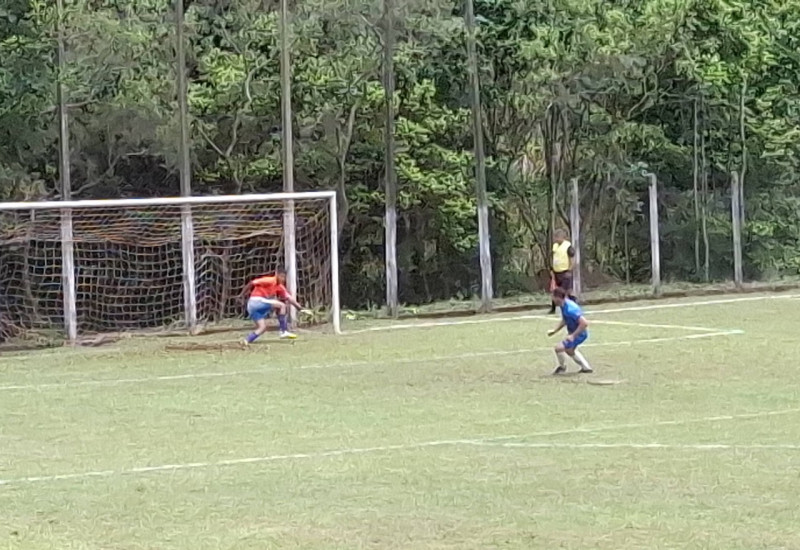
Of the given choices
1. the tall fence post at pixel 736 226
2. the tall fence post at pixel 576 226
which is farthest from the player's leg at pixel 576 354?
the tall fence post at pixel 736 226

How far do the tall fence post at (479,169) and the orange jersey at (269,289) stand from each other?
563 cm

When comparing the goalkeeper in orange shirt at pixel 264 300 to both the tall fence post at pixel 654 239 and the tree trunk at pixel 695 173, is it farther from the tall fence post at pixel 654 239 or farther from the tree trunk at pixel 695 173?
the tree trunk at pixel 695 173

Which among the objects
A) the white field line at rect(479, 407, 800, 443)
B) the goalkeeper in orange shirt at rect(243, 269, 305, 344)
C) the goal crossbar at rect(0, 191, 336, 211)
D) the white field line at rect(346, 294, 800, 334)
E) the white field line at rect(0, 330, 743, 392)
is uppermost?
the goal crossbar at rect(0, 191, 336, 211)

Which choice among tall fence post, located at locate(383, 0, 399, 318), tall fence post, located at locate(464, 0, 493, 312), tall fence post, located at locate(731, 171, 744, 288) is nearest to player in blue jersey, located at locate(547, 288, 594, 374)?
tall fence post, located at locate(383, 0, 399, 318)

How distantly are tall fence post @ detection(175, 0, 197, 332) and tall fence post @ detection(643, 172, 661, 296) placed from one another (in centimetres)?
866

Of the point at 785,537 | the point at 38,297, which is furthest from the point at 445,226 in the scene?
the point at 785,537

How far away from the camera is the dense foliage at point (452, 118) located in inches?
963

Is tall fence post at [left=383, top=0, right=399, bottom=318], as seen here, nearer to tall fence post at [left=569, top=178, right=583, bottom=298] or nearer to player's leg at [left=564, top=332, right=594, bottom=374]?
tall fence post at [left=569, top=178, right=583, bottom=298]

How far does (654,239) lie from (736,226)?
2282 mm

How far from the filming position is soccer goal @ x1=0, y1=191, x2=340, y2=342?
22.5 m

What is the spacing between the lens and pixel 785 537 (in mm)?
8203

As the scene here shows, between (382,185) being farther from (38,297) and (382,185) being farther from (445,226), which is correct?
(38,297)

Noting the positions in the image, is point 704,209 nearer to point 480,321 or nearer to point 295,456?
point 480,321

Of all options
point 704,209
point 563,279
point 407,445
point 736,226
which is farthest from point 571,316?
point 704,209
